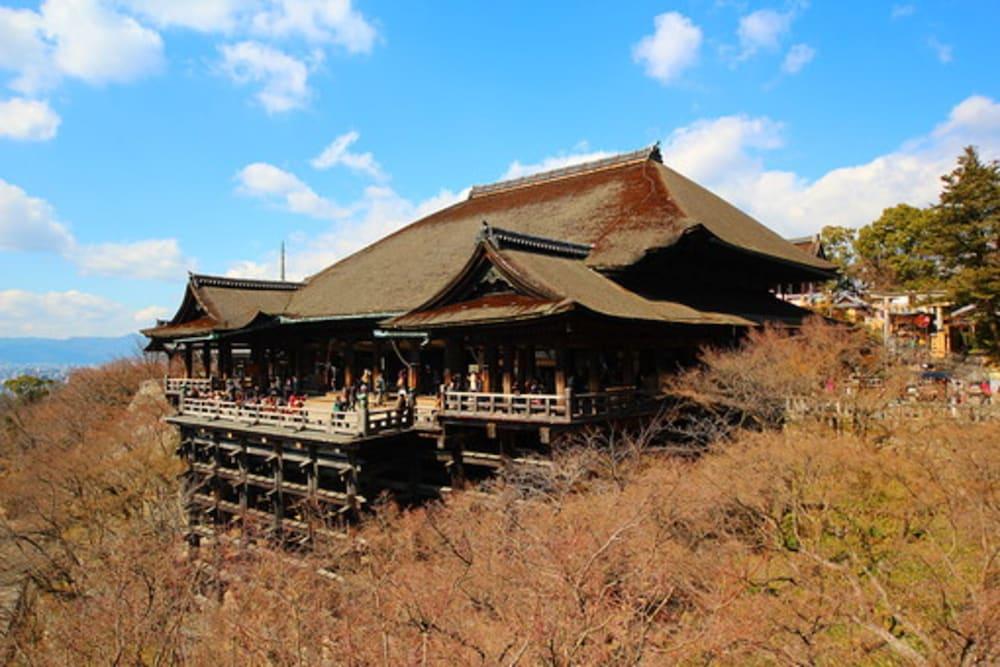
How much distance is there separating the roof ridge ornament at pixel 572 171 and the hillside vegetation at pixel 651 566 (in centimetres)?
1179

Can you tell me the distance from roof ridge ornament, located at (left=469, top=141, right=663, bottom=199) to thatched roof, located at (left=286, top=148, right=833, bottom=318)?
0.05 metres

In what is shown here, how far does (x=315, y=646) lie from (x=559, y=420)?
→ 6.54 m

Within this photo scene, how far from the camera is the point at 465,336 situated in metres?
17.5

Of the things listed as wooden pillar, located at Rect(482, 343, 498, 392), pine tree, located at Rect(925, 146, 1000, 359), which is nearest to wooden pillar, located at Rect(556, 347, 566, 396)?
wooden pillar, located at Rect(482, 343, 498, 392)

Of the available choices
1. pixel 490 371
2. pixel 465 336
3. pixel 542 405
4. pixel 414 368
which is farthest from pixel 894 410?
pixel 414 368

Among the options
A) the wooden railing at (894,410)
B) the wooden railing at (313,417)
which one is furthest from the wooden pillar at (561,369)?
the wooden railing at (894,410)

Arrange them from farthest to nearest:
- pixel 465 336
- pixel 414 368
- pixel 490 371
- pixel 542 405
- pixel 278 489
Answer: pixel 414 368, pixel 278 489, pixel 465 336, pixel 490 371, pixel 542 405

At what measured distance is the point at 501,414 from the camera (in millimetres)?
A: 14930

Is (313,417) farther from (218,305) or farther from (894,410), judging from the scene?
(894,410)

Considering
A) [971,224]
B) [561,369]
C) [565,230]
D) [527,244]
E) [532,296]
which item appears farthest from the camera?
[971,224]

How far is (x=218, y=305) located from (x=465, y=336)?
44.8 feet

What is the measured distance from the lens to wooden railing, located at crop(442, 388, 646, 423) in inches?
559

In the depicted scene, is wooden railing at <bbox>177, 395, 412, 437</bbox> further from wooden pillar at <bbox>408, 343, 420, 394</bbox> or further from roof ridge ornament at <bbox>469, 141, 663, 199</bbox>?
roof ridge ornament at <bbox>469, 141, 663, 199</bbox>

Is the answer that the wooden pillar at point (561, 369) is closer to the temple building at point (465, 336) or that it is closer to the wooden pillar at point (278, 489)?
the temple building at point (465, 336)
